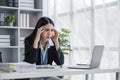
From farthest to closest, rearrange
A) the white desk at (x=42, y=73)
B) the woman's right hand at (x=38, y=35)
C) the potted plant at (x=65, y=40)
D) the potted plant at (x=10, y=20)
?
the potted plant at (x=10, y=20) → the potted plant at (x=65, y=40) → the woman's right hand at (x=38, y=35) → the white desk at (x=42, y=73)

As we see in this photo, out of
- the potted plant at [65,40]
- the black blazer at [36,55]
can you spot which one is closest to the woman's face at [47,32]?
the black blazer at [36,55]

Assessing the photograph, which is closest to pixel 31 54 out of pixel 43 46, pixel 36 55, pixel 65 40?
pixel 36 55

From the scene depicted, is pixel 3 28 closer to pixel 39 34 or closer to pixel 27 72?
pixel 39 34

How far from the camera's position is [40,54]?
8.57ft

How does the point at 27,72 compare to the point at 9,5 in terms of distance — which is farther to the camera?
the point at 9,5

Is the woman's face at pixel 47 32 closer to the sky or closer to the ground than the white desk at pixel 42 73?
closer to the sky

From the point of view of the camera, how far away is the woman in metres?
2.55

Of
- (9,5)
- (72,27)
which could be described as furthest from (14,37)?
(72,27)

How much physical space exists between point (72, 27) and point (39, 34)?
2267mm

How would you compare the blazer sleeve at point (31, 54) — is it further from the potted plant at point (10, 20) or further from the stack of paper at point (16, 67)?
the potted plant at point (10, 20)

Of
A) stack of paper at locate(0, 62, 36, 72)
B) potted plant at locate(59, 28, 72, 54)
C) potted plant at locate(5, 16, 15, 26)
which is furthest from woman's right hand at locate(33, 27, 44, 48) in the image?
potted plant at locate(5, 16, 15, 26)

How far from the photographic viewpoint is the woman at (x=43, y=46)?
255 cm

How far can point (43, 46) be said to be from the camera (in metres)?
2.65

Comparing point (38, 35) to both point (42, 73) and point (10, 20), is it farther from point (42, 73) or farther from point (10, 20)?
point (10, 20)
